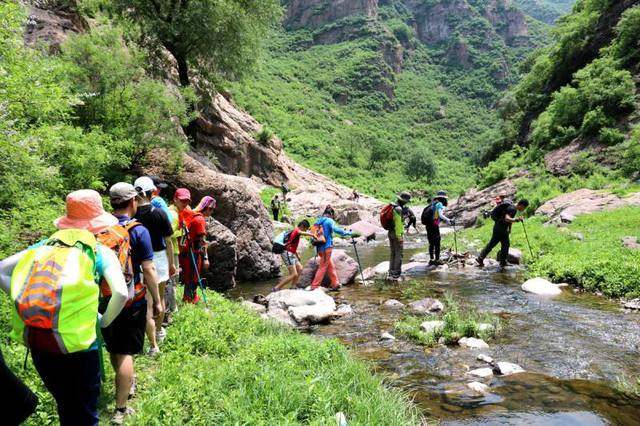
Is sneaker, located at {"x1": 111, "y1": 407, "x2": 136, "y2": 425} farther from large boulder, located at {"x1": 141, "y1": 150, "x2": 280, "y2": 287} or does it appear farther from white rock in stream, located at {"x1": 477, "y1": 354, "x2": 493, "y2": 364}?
large boulder, located at {"x1": 141, "y1": 150, "x2": 280, "y2": 287}

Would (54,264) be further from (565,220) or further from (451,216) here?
(451,216)

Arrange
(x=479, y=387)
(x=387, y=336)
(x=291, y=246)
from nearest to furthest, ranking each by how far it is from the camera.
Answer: (x=479, y=387) → (x=387, y=336) → (x=291, y=246)

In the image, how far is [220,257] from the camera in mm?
11516

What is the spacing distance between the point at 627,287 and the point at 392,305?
16.3ft

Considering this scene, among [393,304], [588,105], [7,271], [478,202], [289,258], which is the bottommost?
[393,304]

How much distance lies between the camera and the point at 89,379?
123 inches

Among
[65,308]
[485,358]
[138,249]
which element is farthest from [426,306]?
[65,308]

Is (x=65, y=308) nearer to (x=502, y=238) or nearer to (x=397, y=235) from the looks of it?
(x=397, y=235)

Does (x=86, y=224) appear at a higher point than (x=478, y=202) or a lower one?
higher

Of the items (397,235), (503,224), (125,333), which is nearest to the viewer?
(125,333)

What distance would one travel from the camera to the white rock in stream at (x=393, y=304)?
31.0ft

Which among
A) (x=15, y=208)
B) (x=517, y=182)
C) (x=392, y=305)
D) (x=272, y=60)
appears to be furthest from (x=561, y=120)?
(x=272, y=60)

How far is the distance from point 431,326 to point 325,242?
4.34 meters

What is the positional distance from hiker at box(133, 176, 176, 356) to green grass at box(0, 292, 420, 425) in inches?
10.2
